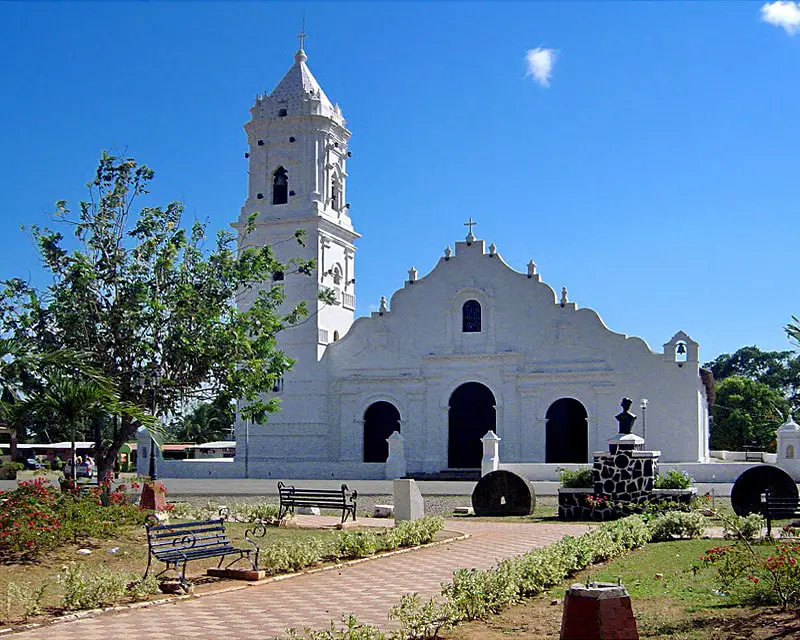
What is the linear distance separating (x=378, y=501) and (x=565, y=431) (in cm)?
1351

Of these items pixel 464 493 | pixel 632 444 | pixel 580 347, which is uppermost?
pixel 580 347

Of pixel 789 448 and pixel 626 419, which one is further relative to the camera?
pixel 789 448

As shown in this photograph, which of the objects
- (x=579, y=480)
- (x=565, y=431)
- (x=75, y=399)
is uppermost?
(x=75, y=399)

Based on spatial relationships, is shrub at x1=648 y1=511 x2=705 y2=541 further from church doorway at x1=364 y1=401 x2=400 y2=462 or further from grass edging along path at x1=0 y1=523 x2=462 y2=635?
church doorway at x1=364 y1=401 x2=400 y2=462

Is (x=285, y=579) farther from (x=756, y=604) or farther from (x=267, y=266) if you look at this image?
(x=267, y=266)

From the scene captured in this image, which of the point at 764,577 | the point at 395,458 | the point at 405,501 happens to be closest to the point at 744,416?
the point at 395,458

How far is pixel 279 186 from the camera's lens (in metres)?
40.4

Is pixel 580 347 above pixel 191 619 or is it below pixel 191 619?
above

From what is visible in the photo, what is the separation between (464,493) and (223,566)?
1659 centimetres

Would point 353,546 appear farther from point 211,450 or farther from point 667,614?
point 211,450

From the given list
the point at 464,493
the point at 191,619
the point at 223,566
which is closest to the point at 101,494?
the point at 223,566

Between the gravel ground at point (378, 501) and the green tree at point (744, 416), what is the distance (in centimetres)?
3415

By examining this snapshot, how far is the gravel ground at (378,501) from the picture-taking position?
73.2 ft

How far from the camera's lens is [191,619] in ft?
27.8
